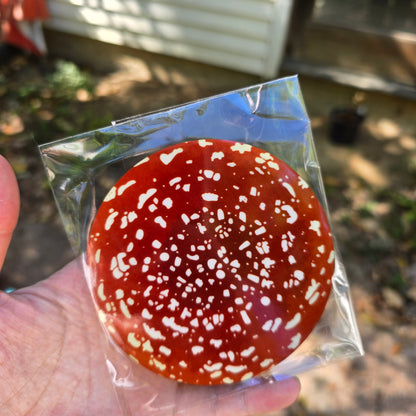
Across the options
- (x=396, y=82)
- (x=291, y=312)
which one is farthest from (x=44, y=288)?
(x=396, y=82)

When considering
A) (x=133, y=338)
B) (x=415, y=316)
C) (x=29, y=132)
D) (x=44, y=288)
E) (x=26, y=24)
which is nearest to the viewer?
(x=133, y=338)

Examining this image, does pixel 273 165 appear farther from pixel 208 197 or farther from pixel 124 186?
pixel 124 186

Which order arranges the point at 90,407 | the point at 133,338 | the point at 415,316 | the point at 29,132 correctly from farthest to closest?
the point at 29,132, the point at 415,316, the point at 90,407, the point at 133,338

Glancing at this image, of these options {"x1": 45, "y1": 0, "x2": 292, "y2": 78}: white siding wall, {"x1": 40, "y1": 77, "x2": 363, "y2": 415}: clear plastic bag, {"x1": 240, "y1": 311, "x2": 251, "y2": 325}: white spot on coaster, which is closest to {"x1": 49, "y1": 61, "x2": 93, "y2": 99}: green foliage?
{"x1": 45, "y1": 0, "x2": 292, "y2": 78}: white siding wall

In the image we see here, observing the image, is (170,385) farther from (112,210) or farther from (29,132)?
(29,132)

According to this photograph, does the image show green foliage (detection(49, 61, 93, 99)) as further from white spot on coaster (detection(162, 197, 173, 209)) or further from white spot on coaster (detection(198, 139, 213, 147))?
white spot on coaster (detection(162, 197, 173, 209))

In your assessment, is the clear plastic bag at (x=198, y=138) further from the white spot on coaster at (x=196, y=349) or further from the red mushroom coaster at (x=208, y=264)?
the white spot on coaster at (x=196, y=349)

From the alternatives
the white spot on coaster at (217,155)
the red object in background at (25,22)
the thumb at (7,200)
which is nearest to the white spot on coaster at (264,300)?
Result: the white spot on coaster at (217,155)
